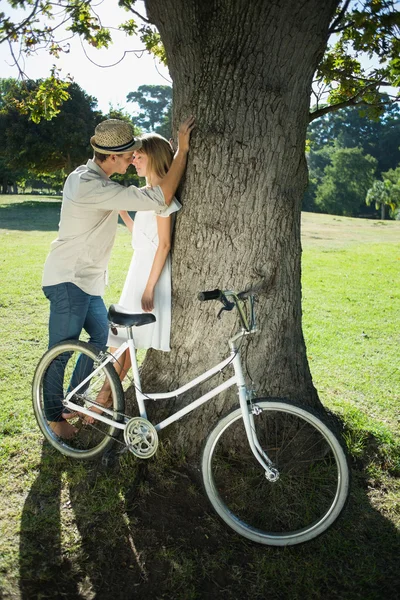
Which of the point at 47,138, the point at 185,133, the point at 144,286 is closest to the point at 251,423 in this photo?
the point at 144,286

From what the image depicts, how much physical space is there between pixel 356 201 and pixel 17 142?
4439 cm

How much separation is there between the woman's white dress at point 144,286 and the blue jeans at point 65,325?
365 millimetres

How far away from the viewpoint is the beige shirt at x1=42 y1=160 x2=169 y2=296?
142 inches

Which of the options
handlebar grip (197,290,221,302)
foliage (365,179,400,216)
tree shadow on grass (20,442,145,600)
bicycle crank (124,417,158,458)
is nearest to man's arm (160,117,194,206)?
handlebar grip (197,290,221,302)

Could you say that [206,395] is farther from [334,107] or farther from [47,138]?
[47,138]

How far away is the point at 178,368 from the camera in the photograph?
3.97 metres

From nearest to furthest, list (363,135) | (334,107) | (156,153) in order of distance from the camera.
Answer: (156,153) → (334,107) → (363,135)

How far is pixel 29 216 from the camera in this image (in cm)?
2919

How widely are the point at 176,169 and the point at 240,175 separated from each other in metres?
0.46

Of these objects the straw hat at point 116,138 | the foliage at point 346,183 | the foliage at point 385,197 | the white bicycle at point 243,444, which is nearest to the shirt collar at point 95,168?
the straw hat at point 116,138

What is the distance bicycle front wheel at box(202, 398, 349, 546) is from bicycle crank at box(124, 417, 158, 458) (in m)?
0.39

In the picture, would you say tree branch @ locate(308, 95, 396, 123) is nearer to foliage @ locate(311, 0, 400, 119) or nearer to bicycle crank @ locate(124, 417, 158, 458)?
foliage @ locate(311, 0, 400, 119)

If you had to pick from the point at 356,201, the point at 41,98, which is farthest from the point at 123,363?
the point at 356,201

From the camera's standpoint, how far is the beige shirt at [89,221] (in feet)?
11.8
